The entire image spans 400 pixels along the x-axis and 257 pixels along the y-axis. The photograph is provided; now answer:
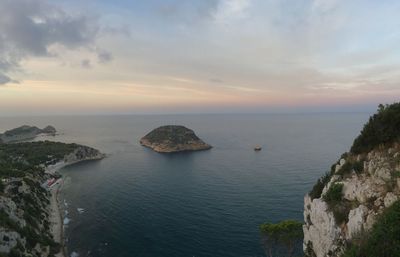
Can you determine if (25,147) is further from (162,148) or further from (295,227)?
(295,227)

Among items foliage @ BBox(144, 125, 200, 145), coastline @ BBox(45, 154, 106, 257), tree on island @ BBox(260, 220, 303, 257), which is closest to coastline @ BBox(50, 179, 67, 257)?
coastline @ BBox(45, 154, 106, 257)

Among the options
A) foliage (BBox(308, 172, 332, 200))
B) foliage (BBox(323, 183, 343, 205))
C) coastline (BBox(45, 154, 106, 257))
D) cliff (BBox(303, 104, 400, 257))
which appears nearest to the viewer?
cliff (BBox(303, 104, 400, 257))

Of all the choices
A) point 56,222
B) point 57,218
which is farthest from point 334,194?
point 57,218

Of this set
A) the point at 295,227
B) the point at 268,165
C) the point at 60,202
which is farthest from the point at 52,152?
the point at 295,227

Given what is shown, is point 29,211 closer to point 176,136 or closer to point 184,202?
point 184,202

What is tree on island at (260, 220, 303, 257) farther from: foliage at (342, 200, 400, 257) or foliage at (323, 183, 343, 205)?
foliage at (342, 200, 400, 257)

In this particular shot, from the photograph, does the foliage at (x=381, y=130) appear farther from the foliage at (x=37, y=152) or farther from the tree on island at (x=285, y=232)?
the foliage at (x=37, y=152)
